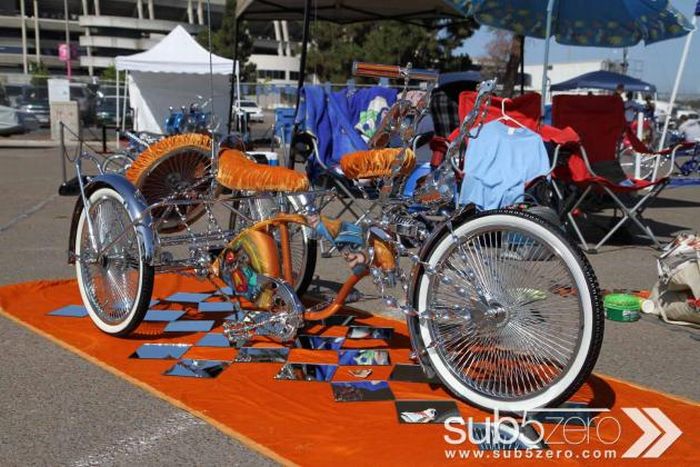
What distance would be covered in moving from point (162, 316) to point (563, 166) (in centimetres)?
401

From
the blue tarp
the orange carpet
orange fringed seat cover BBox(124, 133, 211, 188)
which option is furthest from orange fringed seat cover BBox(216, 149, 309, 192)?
the blue tarp

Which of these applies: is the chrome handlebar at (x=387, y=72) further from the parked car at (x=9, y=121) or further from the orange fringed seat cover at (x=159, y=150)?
the parked car at (x=9, y=121)

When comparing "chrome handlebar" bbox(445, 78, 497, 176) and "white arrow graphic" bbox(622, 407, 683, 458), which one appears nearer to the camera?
"white arrow graphic" bbox(622, 407, 683, 458)

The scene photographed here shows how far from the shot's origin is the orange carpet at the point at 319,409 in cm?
281

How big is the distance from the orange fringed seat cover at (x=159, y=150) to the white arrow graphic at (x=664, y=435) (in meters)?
2.97

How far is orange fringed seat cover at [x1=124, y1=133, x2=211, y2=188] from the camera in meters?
4.43

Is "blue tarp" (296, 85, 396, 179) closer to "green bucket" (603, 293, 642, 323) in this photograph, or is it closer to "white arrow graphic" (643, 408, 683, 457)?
"green bucket" (603, 293, 642, 323)

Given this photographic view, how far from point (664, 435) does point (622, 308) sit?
1.83 metres

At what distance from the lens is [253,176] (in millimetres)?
3848

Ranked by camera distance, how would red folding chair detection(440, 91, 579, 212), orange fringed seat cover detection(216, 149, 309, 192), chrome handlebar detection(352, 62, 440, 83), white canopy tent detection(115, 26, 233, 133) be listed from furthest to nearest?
white canopy tent detection(115, 26, 233, 133) < red folding chair detection(440, 91, 579, 212) < orange fringed seat cover detection(216, 149, 309, 192) < chrome handlebar detection(352, 62, 440, 83)

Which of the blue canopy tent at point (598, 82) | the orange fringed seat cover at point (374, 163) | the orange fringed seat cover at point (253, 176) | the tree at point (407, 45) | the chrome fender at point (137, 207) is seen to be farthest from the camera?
the tree at point (407, 45)

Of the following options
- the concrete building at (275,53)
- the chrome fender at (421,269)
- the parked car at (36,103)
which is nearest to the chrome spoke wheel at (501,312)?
the chrome fender at (421,269)

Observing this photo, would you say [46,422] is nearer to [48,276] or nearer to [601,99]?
[48,276]

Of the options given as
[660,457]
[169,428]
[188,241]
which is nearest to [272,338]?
[188,241]
